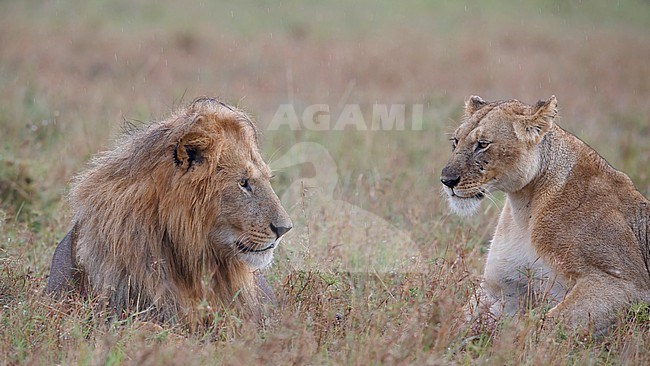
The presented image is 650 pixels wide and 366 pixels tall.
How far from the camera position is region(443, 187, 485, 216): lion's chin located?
4.77 metres

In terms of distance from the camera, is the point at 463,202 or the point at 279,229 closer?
the point at 279,229

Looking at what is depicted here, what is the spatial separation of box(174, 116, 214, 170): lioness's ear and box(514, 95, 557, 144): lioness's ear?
173 cm

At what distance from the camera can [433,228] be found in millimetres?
6539

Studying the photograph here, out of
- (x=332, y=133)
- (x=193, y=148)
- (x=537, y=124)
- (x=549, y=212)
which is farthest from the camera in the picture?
(x=332, y=133)

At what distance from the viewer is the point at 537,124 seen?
481cm

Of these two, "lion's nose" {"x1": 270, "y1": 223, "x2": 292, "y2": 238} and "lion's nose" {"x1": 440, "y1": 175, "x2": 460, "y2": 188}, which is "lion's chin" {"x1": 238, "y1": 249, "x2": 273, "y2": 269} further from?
"lion's nose" {"x1": 440, "y1": 175, "x2": 460, "y2": 188}

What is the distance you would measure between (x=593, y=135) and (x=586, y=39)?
306 inches

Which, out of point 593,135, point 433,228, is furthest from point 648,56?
point 433,228

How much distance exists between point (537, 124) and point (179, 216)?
201 cm

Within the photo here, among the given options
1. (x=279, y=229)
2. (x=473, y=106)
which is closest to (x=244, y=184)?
(x=279, y=229)

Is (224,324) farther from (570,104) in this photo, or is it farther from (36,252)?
(570,104)

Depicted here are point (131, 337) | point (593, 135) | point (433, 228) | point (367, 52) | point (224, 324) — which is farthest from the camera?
point (367, 52)

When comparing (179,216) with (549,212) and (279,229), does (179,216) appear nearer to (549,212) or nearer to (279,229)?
(279,229)

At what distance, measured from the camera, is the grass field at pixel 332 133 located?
155 inches
